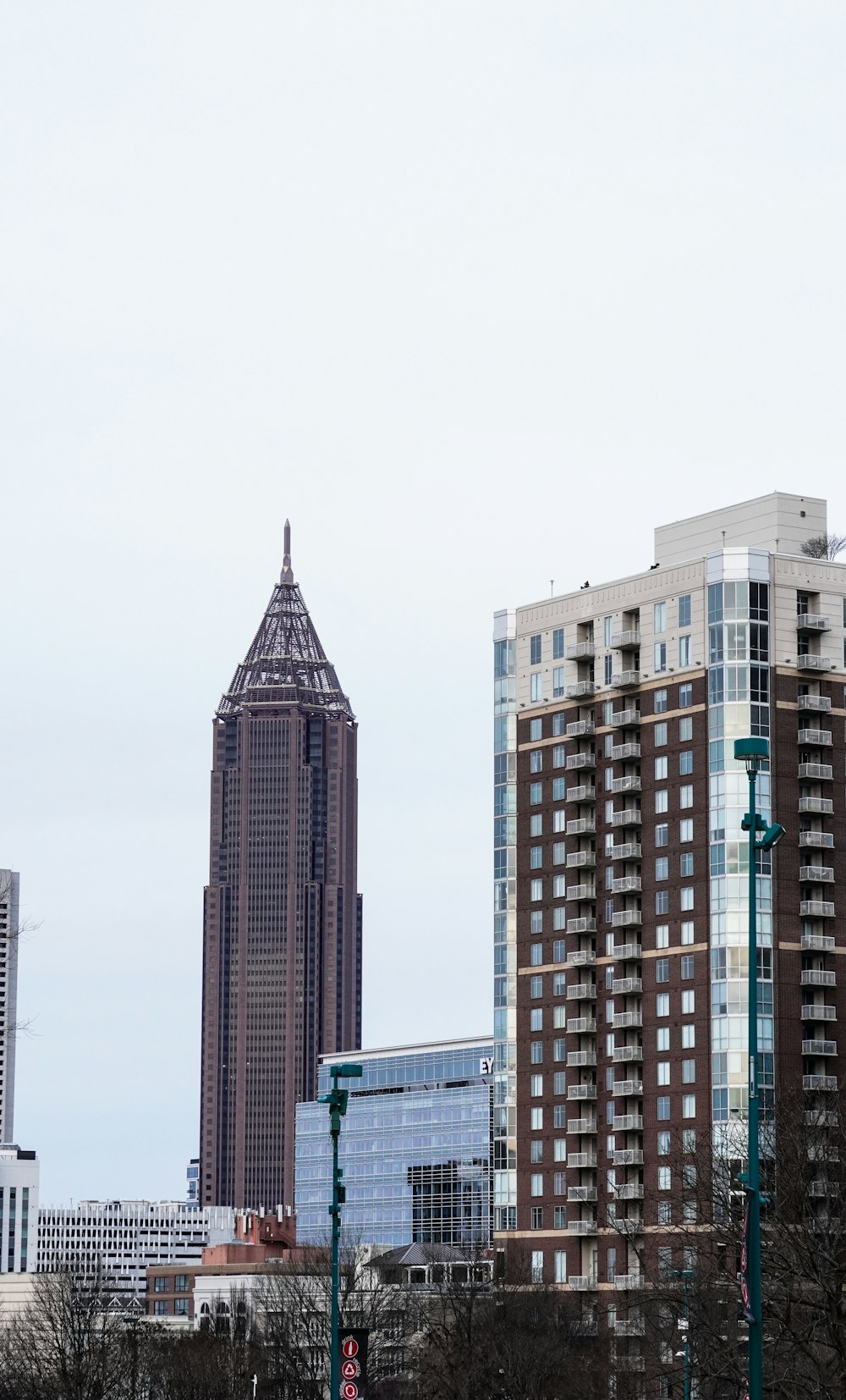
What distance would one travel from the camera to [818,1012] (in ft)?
506

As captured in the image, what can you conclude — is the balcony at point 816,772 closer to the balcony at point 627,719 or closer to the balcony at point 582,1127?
the balcony at point 627,719

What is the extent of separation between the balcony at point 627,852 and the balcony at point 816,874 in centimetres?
1076

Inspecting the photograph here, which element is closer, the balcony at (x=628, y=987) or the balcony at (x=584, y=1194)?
the balcony at (x=584, y=1194)

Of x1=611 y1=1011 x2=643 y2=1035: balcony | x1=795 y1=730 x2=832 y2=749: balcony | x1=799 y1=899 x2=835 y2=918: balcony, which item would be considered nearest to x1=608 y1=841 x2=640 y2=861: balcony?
x1=611 y1=1011 x2=643 y2=1035: balcony

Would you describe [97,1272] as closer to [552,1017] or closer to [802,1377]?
[552,1017]

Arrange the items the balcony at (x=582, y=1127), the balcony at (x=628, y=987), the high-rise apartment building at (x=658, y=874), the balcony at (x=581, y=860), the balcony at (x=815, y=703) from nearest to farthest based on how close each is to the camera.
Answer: the high-rise apartment building at (x=658, y=874)
the balcony at (x=815, y=703)
the balcony at (x=628, y=987)
the balcony at (x=582, y=1127)
the balcony at (x=581, y=860)

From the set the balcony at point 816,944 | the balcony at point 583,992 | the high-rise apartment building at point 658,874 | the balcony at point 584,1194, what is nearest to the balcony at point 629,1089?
the high-rise apartment building at point 658,874

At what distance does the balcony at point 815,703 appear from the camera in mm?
157875

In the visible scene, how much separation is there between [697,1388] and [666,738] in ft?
245

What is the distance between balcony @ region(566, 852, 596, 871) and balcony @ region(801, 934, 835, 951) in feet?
50.9

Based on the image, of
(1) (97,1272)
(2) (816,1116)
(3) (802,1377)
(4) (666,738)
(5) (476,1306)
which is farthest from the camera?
(4) (666,738)

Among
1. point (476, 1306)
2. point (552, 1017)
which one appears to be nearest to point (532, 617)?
point (552, 1017)

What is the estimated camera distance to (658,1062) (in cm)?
15700

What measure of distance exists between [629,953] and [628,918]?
2282mm
